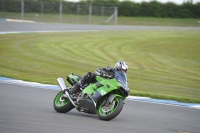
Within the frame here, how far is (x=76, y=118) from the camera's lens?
30.3 ft

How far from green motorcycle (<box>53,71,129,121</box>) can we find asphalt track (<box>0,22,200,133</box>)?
0.17 meters

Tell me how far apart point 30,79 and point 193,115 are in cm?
595

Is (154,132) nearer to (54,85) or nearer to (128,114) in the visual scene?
(128,114)

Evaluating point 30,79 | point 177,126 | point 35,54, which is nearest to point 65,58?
point 35,54

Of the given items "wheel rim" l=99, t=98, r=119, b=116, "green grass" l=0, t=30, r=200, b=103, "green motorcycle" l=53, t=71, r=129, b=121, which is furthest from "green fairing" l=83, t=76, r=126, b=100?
"green grass" l=0, t=30, r=200, b=103

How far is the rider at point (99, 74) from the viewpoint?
939cm

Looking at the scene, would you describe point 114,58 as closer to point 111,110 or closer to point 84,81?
point 84,81

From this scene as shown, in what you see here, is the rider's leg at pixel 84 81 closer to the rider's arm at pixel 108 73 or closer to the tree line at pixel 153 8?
the rider's arm at pixel 108 73

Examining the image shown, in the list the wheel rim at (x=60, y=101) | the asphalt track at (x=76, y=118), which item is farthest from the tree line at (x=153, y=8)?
the wheel rim at (x=60, y=101)

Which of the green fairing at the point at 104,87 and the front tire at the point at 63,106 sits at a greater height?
the green fairing at the point at 104,87

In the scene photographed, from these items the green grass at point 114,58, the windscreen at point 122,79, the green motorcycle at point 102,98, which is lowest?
the green grass at point 114,58

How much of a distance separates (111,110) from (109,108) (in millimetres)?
94

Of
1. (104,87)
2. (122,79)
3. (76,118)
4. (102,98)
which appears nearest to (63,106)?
(76,118)

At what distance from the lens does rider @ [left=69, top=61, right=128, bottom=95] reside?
30.8ft
